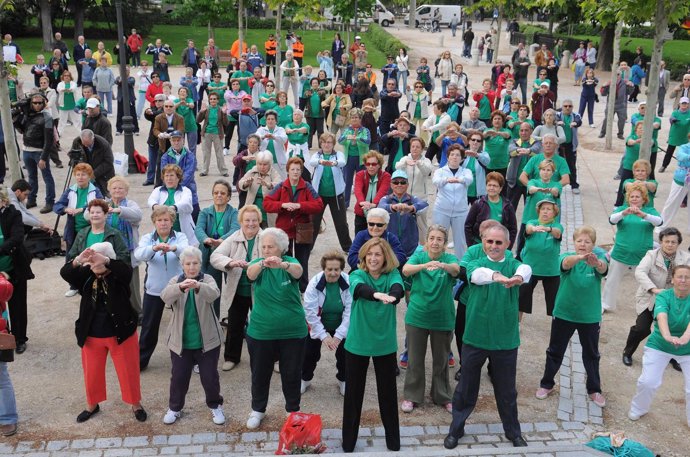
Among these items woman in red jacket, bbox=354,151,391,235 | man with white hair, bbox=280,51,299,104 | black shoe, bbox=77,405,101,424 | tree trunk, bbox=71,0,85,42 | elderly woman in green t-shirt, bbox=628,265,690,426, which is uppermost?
tree trunk, bbox=71,0,85,42

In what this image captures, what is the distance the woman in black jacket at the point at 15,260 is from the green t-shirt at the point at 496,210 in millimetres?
5294

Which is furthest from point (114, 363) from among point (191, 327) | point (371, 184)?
point (371, 184)

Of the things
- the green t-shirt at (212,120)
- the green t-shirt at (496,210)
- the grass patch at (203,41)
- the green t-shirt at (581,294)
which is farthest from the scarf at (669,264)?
the grass patch at (203,41)

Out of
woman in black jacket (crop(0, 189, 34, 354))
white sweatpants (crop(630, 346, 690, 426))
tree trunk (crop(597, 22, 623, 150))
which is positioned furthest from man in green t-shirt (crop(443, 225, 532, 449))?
tree trunk (crop(597, 22, 623, 150))

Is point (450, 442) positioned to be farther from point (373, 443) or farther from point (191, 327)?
point (191, 327)

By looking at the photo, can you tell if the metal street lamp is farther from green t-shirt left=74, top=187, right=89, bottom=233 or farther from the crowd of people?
green t-shirt left=74, top=187, right=89, bottom=233

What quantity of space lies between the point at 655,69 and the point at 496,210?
4.45 m

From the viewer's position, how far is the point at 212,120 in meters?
15.2

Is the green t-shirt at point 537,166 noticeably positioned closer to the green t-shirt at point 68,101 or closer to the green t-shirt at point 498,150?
the green t-shirt at point 498,150

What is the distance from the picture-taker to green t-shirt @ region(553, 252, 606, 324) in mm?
7242

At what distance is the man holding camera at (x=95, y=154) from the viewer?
1110 cm

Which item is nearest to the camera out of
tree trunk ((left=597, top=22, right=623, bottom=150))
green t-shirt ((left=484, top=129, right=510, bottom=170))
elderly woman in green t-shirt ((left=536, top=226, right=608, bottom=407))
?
elderly woman in green t-shirt ((left=536, top=226, right=608, bottom=407))

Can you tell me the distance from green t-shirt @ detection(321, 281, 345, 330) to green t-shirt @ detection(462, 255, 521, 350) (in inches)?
49.4

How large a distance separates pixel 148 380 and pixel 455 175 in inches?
186
